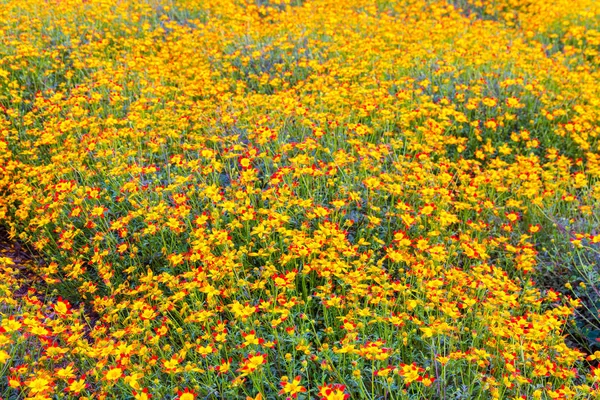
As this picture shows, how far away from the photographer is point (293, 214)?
3881mm

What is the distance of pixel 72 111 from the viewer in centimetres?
507

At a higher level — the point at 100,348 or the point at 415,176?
the point at 415,176

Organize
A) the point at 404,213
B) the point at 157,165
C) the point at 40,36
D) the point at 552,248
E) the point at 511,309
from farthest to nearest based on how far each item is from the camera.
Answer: the point at 40,36 < the point at 157,165 < the point at 552,248 < the point at 404,213 < the point at 511,309

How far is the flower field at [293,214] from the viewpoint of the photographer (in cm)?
279

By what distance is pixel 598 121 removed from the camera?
551cm

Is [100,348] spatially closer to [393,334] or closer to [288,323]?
[288,323]

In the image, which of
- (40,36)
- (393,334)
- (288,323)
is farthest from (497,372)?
(40,36)

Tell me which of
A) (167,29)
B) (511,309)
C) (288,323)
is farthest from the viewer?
(167,29)

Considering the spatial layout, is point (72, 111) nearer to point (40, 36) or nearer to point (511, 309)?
point (40, 36)

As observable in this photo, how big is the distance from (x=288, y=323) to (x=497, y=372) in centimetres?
114

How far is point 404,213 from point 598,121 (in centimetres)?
290

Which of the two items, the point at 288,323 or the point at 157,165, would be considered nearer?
the point at 288,323

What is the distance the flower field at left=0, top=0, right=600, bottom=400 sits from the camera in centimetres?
279

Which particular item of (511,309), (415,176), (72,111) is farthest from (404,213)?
(72,111)
